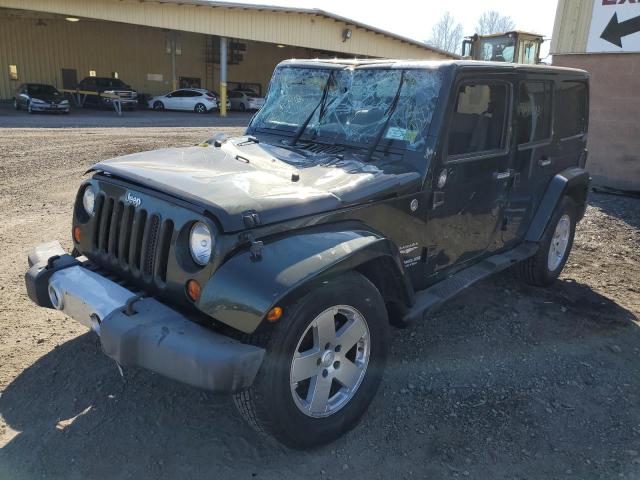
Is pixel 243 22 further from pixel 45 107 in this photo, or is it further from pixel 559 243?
pixel 559 243

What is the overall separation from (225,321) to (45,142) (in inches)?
528

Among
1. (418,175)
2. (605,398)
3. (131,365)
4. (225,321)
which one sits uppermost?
(418,175)

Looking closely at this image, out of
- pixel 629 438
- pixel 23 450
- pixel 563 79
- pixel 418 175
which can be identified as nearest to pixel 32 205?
pixel 23 450

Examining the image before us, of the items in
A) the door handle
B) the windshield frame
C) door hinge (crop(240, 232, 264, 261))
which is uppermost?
the windshield frame

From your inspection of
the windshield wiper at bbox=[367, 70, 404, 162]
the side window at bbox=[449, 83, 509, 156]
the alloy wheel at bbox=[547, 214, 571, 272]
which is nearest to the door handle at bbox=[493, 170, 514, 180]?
the side window at bbox=[449, 83, 509, 156]

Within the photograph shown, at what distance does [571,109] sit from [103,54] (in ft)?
110

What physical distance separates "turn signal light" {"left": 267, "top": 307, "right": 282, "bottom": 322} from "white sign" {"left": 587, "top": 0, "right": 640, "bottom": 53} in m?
9.82

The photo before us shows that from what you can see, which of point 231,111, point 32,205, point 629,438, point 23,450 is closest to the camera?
point 23,450

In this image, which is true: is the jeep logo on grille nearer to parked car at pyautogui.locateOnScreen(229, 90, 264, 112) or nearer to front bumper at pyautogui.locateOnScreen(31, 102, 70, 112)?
front bumper at pyautogui.locateOnScreen(31, 102, 70, 112)

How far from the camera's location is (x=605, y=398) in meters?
3.56

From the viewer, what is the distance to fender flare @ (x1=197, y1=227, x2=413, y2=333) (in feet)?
7.92

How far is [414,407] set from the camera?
332 centimetres

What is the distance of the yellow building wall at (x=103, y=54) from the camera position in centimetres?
3033

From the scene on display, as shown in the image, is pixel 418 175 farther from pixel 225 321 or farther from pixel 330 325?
pixel 225 321
